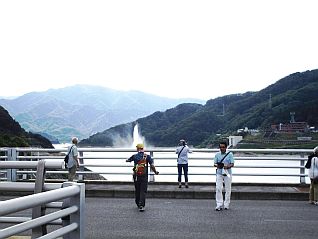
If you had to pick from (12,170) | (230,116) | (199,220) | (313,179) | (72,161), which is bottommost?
(199,220)

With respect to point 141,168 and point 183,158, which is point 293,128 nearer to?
point 183,158

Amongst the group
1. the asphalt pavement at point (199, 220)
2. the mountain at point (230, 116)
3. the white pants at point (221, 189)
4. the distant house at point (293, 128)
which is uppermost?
the mountain at point (230, 116)

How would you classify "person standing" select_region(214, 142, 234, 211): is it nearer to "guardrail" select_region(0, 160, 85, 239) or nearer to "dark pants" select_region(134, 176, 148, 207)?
"dark pants" select_region(134, 176, 148, 207)

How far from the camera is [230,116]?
4008 inches

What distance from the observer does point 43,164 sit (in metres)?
3.95

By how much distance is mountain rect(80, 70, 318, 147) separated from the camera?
8506cm

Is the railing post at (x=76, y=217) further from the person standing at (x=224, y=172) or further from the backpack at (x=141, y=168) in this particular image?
the person standing at (x=224, y=172)

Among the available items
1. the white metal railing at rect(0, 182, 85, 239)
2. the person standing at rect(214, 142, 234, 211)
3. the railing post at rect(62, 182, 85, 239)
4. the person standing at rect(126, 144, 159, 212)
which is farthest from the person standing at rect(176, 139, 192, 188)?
the railing post at rect(62, 182, 85, 239)

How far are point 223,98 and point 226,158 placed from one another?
112m

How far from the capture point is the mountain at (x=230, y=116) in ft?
279

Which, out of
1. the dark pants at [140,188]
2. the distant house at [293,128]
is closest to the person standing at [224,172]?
the dark pants at [140,188]

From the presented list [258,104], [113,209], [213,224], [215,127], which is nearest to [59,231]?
[213,224]

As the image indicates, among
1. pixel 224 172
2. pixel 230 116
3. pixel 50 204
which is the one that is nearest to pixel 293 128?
pixel 230 116

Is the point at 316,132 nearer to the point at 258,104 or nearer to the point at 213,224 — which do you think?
the point at 258,104
